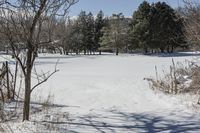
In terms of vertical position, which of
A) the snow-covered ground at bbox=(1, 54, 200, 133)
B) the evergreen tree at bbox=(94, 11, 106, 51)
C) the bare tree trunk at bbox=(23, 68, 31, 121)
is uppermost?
the evergreen tree at bbox=(94, 11, 106, 51)

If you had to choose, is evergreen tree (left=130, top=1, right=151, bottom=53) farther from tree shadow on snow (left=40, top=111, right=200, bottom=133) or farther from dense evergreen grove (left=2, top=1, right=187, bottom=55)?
tree shadow on snow (left=40, top=111, right=200, bottom=133)

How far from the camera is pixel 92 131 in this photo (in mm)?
6945

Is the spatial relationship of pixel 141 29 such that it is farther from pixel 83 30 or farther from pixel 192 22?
pixel 192 22

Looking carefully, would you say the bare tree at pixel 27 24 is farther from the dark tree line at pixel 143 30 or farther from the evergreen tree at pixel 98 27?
the evergreen tree at pixel 98 27

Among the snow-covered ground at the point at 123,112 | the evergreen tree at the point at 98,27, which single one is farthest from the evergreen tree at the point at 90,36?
the snow-covered ground at the point at 123,112

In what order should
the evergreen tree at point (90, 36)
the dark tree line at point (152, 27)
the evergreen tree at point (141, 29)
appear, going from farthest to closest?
the evergreen tree at point (90, 36), the dark tree line at point (152, 27), the evergreen tree at point (141, 29)

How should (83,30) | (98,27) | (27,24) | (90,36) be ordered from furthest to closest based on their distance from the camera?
(98,27), (83,30), (90,36), (27,24)

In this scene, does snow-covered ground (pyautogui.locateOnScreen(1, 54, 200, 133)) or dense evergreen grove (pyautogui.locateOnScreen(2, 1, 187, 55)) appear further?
dense evergreen grove (pyautogui.locateOnScreen(2, 1, 187, 55))

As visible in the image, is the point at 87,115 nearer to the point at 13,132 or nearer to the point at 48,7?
the point at 13,132

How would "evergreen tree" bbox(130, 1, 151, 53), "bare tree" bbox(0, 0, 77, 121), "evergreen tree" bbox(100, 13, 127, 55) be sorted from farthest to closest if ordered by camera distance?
"evergreen tree" bbox(100, 13, 127, 55) < "evergreen tree" bbox(130, 1, 151, 53) < "bare tree" bbox(0, 0, 77, 121)

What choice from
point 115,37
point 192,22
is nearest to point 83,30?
point 115,37

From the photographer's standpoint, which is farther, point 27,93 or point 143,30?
point 143,30

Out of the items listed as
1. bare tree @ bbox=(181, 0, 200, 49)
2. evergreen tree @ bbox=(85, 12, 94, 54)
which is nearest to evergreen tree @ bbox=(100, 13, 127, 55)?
evergreen tree @ bbox=(85, 12, 94, 54)

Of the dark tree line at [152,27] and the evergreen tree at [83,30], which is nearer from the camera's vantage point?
the dark tree line at [152,27]
